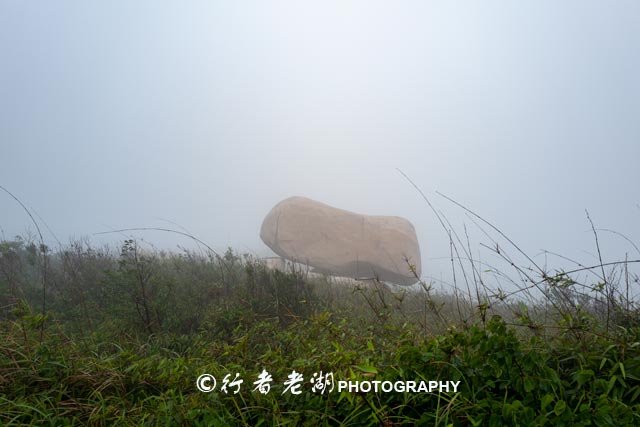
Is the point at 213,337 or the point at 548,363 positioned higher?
the point at 548,363

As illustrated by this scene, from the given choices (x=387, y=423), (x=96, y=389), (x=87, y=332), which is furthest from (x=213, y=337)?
(x=387, y=423)

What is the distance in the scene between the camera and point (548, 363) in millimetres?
2305

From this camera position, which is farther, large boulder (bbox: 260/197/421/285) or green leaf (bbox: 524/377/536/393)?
large boulder (bbox: 260/197/421/285)

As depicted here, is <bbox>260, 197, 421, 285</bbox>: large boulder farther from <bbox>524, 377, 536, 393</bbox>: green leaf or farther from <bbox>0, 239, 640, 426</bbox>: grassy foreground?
<bbox>524, 377, 536, 393</bbox>: green leaf

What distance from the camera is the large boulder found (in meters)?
19.5

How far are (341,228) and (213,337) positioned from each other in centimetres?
1609

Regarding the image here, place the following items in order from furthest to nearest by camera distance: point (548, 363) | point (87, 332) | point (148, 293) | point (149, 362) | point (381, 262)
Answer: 1. point (381, 262)
2. point (148, 293)
3. point (87, 332)
4. point (149, 362)
5. point (548, 363)

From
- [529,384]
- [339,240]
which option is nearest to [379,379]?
[529,384]

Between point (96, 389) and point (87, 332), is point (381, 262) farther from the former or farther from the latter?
point (96, 389)

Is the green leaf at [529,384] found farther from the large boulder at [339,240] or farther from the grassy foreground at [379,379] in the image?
the large boulder at [339,240]

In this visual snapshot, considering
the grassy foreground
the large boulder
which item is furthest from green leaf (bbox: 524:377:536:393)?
the large boulder

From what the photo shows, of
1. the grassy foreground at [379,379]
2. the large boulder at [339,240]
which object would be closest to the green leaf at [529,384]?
the grassy foreground at [379,379]

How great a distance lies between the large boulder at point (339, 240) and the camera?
768 inches

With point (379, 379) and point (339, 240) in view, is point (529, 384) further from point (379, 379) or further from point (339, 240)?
point (339, 240)
